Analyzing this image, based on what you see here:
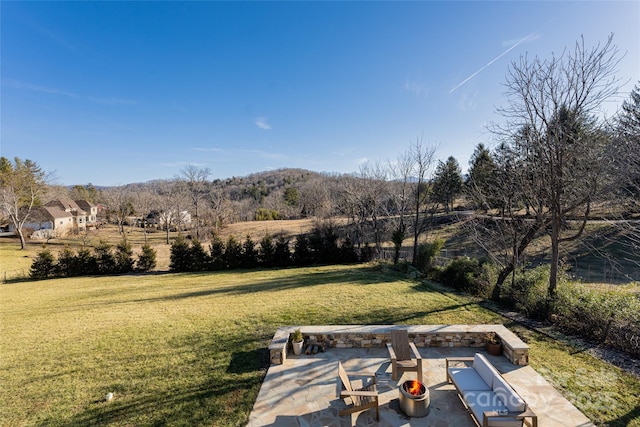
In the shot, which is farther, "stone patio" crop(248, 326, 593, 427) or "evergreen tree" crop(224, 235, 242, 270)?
"evergreen tree" crop(224, 235, 242, 270)

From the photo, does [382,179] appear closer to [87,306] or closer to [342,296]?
[342,296]

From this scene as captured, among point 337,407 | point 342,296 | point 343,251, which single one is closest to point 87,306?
point 342,296

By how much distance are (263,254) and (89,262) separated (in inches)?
469

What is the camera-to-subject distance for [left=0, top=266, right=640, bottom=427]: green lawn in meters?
4.73

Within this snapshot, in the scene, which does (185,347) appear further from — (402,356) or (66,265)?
(66,265)

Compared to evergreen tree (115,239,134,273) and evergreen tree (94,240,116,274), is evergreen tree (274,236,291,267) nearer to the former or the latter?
evergreen tree (115,239,134,273)

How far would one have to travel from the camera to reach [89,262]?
62.3 feet

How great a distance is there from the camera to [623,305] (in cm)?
672

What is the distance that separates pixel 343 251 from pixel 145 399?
16016mm

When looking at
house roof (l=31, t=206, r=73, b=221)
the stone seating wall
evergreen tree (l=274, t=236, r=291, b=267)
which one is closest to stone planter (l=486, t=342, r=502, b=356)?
the stone seating wall

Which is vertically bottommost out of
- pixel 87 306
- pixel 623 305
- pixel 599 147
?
pixel 87 306

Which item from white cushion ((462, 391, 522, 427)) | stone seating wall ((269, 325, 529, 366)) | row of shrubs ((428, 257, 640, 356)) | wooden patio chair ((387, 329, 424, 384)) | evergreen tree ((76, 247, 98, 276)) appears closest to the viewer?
white cushion ((462, 391, 522, 427))

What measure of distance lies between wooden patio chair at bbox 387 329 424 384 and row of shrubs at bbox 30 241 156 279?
63.3ft

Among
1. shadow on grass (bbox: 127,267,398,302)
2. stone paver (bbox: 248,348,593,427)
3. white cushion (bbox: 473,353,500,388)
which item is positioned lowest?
shadow on grass (bbox: 127,267,398,302)
